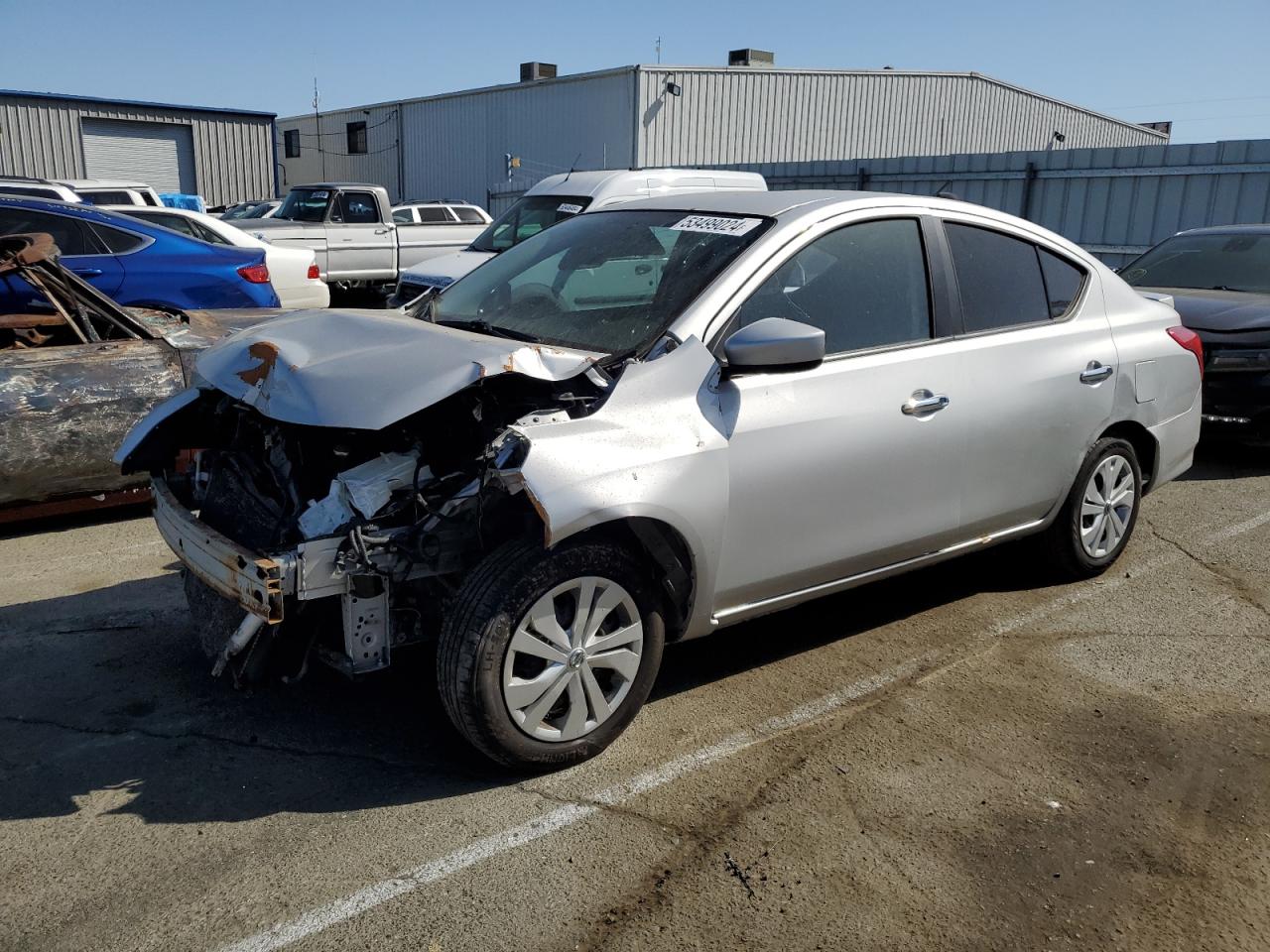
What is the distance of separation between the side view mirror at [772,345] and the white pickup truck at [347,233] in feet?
47.0

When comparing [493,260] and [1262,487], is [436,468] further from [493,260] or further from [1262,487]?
[1262,487]

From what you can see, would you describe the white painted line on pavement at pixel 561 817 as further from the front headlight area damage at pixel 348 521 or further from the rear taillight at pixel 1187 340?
the rear taillight at pixel 1187 340

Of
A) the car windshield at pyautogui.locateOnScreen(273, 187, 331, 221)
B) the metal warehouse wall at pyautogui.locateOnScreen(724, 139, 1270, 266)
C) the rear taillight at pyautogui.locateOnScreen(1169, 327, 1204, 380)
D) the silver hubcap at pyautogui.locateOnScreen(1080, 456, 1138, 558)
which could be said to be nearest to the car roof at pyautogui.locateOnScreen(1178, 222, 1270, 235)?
the rear taillight at pyautogui.locateOnScreen(1169, 327, 1204, 380)

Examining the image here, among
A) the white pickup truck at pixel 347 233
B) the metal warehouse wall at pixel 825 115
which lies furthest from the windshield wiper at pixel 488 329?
the metal warehouse wall at pixel 825 115

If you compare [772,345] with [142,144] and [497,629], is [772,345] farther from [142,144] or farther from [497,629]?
[142,144]

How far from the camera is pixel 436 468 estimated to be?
3.61 m

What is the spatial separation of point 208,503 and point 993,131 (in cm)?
3470

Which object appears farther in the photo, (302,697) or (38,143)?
→ (38,143)

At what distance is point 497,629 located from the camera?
127 inches

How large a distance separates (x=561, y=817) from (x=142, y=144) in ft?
105

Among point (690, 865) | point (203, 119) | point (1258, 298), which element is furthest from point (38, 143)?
point (690, 865)

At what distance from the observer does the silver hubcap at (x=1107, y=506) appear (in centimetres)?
514

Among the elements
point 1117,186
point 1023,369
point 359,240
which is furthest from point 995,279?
point 359,240

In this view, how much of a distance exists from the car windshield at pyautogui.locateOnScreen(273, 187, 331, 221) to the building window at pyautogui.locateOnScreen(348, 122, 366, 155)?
72.5ft
